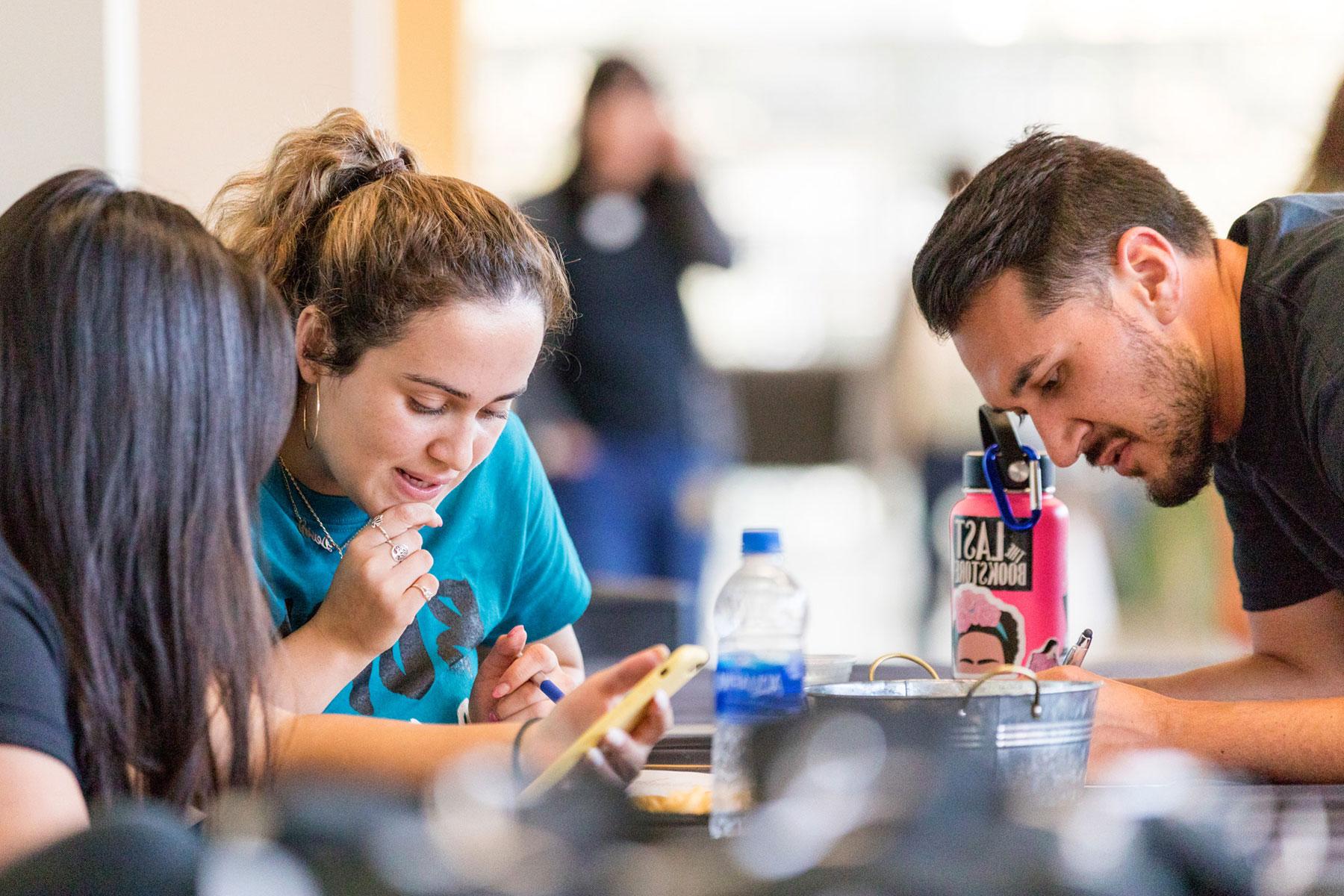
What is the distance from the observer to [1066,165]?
1.40 meters

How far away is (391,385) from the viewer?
4.17 feet

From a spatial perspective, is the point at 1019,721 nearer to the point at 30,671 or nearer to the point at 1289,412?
the point at 30,671

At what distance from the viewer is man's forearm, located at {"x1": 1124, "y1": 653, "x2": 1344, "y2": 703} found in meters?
1.38

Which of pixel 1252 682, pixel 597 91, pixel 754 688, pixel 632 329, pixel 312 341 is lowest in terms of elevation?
pixel 1252 682

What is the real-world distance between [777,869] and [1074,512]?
4.78m

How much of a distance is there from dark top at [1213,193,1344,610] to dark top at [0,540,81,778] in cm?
99

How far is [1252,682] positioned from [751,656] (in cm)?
79

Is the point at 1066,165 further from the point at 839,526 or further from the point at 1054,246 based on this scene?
the point at 839,526

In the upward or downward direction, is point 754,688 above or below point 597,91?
below

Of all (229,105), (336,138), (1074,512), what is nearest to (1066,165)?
(336,138)

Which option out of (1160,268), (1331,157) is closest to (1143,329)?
(1160,268)

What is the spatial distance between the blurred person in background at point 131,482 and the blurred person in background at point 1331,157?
1.25 meters

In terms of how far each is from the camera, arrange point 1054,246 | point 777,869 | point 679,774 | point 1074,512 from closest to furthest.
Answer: point 777,869 → point 679,774 → point 1054,246 → point 1074,512

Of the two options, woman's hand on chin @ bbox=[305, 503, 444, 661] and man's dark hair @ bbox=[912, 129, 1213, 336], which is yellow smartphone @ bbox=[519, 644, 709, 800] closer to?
woman's hand on chin @ bbox=[305, 503, 444, 661]
